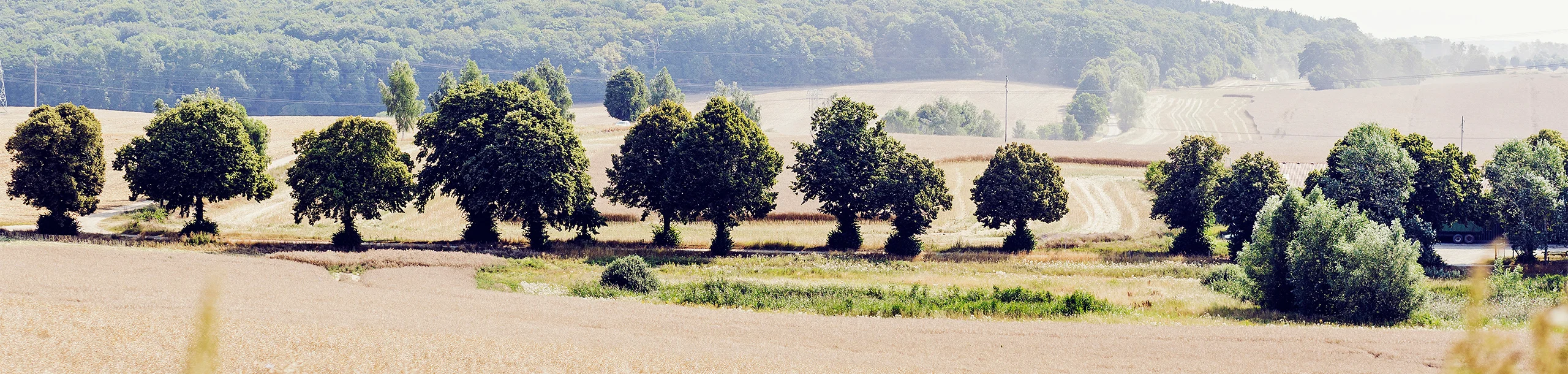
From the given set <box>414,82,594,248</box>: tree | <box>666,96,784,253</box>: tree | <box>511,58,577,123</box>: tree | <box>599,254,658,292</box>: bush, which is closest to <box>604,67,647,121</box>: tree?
<box>511,58,577,123</box>: tree

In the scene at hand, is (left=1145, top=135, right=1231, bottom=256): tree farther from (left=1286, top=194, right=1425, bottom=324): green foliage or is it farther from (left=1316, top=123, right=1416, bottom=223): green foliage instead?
(left=1286, top=194, right=1425, bottom=324): green foliage

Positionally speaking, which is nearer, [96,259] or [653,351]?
[653,351]

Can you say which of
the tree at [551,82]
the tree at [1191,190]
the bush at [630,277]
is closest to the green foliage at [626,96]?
the tree at [551,82]

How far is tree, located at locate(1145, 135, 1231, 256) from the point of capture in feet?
229

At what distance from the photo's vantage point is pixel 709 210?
69.1m

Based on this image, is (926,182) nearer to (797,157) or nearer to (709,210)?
(797,157)

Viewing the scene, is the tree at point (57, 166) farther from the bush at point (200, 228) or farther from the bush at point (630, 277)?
the bush at point (630, 277)

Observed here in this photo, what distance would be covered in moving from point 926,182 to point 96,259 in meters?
46.3

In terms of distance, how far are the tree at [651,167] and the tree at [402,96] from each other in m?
60.1

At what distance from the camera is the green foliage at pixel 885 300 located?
144 feet

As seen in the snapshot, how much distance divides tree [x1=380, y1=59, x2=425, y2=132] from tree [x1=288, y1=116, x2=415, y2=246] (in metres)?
58.3

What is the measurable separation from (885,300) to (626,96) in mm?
128383

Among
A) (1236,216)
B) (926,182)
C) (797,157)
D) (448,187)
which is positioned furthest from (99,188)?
(1236,216)

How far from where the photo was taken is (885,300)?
47.6 m
